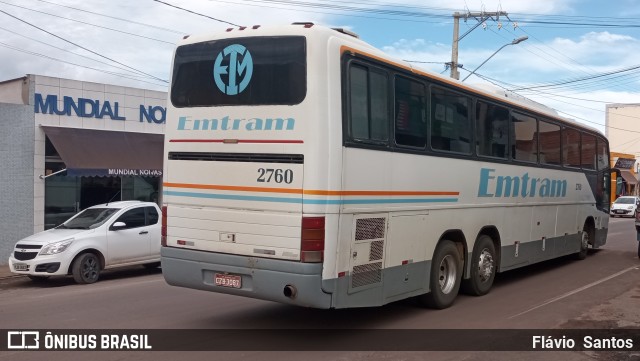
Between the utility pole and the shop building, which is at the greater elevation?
the utility pole

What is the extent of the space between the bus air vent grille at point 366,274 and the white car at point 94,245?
7.52 metres

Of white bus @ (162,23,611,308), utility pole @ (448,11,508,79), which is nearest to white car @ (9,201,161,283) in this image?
white bus @ (162,23,611,308)

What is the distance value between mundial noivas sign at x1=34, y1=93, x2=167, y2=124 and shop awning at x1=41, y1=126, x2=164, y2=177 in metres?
0.50

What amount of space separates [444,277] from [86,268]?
299 inches

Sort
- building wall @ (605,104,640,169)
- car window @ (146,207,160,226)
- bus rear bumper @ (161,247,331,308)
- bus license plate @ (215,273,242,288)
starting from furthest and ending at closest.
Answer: building wall @ (605,104,640,169), car window @ (146,207,160,226), bus license plate @ (215,273,242,288), bus rear bumper @ (161,247,331,308)

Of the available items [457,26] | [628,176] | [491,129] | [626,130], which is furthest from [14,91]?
[626,130]

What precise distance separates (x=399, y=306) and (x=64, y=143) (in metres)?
11.4

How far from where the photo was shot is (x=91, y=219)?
44.0 ft

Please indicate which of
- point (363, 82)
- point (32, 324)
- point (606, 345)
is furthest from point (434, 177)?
point (32, 324)

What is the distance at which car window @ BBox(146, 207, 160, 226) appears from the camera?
554 inches

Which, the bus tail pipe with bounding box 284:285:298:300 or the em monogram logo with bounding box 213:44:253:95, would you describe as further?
the em monogram logo with bounding box 213:44:253:95

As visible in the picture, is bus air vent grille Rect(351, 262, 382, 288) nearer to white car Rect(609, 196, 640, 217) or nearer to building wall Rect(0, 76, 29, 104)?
building wall Rect(0, 76, 29, 104)

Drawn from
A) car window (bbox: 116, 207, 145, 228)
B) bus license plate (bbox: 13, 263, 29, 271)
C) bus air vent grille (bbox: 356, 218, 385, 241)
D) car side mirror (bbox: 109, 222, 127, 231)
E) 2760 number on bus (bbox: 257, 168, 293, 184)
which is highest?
2760 number on bus (bbox: 257, 168, 293, 184)

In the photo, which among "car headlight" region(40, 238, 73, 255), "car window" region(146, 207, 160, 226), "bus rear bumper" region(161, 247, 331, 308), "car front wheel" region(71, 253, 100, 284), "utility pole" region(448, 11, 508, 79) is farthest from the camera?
"utility pole" region(448, 11, 508, 79)
